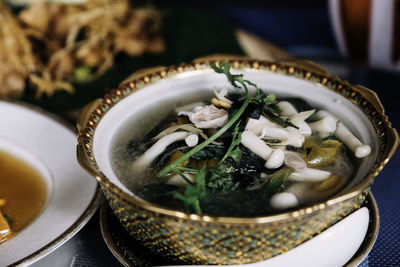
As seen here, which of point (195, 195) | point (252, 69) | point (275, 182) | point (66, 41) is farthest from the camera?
point (66, 41)

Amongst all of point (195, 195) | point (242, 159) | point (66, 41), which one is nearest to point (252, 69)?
point (242, 159)

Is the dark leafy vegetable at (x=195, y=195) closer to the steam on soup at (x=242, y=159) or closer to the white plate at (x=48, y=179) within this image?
the steam on soup at (x=242, y=159)

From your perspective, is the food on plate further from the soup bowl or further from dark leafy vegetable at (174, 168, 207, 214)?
dark leafy vegetable at (174, 168, 207, 214)

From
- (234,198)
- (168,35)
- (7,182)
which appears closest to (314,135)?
(234,198)

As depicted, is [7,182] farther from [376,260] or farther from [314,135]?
[376,260]

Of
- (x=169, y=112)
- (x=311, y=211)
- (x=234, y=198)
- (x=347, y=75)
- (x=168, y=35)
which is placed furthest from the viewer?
(x=168, y=35)

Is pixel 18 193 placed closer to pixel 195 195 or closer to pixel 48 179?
pixel 48 179
